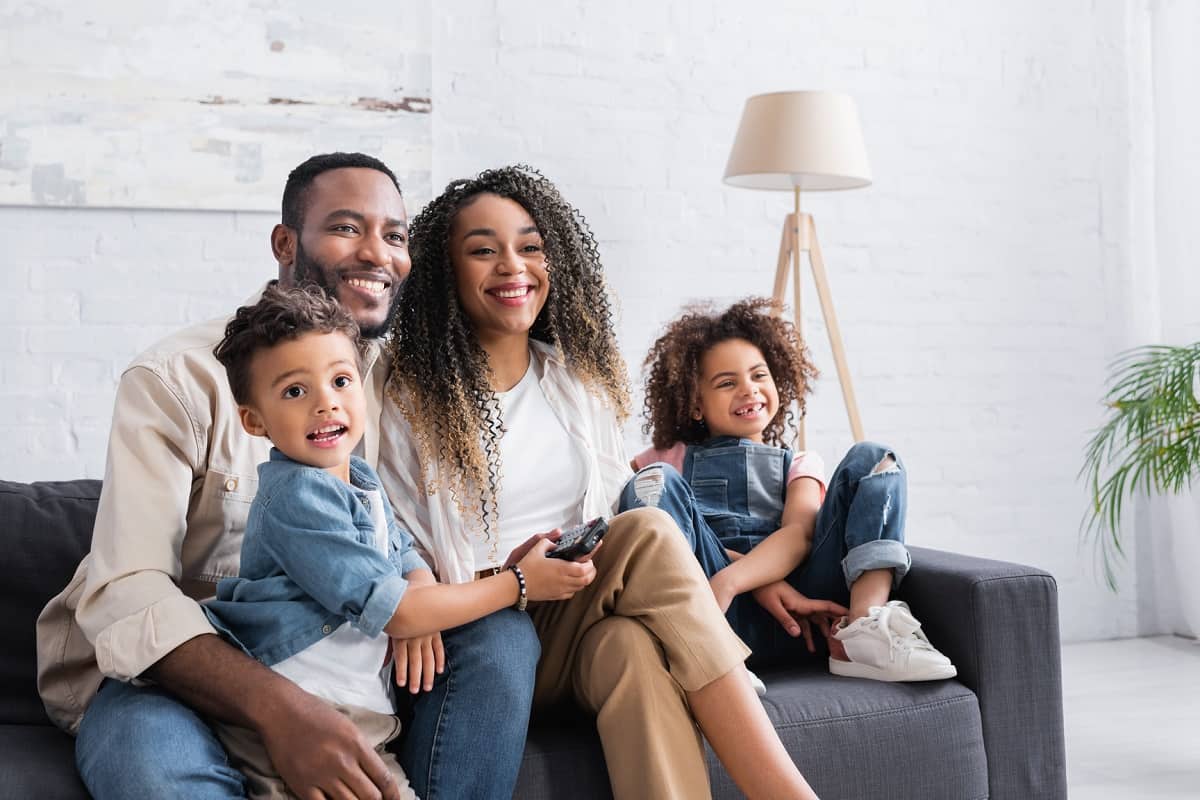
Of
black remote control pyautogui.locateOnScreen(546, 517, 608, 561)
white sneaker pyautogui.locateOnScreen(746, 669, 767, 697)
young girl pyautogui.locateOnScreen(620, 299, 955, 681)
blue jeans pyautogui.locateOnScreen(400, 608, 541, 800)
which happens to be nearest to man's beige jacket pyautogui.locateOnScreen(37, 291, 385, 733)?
blue jeans pyautogui.locateOnScreen(400, 608, 541, 800)

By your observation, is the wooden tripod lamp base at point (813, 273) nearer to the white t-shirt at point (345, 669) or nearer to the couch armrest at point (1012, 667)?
the couch armrest at point (1012, 667)

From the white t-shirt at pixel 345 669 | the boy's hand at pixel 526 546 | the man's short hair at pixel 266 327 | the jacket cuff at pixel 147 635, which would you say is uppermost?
the man's short hair at pixel 266 327

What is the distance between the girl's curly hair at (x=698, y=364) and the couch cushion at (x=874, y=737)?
2.12 ft

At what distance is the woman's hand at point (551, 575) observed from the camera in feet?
5.47

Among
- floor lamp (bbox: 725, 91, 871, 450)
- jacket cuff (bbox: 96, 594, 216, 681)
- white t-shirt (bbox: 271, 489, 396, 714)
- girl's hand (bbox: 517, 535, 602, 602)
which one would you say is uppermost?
floor lamp (bbox: 725, 91, 871, 450)

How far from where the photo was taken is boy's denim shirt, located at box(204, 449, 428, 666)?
1510mm

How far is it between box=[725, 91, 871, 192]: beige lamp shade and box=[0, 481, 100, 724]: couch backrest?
180 cm

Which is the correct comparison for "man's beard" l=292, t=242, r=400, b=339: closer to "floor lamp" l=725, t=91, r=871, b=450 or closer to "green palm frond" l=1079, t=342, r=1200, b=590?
"floor lamp" l=725, t=91, r=871, b=450

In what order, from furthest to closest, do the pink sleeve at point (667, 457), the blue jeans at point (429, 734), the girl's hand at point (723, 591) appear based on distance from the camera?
1. the pink sleeve at point (667, 457)
2. the girl's hand at point (723, 591)
3. the blue jeans at point (429, 734)

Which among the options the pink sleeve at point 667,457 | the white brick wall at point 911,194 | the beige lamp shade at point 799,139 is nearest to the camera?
the pink sleeve at point 667,457

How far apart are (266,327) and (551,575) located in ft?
1.66

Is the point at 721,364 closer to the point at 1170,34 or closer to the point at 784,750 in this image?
the point at 784,750

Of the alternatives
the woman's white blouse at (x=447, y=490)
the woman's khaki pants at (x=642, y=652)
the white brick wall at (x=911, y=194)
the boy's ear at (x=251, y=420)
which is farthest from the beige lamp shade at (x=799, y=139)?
the boy's ear at (x=251, y=420)

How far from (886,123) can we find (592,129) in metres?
0.92
